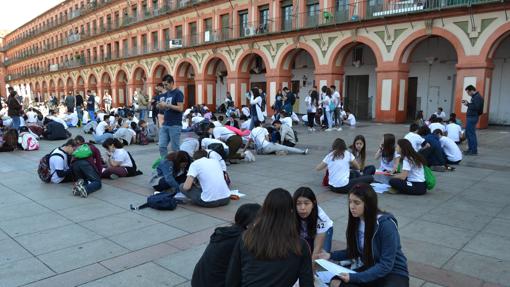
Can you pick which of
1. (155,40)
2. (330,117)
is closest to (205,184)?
(330,117)

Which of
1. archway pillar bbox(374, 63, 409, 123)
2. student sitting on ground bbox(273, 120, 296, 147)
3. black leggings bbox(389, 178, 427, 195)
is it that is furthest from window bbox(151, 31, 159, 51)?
black leggings bbox(389, 178, 427, 195)

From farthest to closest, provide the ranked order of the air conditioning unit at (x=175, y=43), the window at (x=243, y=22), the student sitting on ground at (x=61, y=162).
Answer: the air conditioning unit at (x=175, y=43) → the window at (x=243, y=22) → the student sitting on ground at (x=61, y=162)

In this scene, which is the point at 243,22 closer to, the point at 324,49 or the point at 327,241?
the point at 324,49

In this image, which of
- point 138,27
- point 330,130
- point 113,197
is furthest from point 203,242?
point 138,27

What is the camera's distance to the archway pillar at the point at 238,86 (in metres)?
27.8

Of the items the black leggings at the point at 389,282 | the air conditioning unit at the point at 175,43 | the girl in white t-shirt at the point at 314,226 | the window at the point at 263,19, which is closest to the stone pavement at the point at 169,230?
the black leggings at the point at 389,282

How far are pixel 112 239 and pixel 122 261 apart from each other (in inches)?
27.8

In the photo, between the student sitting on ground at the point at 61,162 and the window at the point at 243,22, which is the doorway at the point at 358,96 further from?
the student sitting on ground at the point at 61,162

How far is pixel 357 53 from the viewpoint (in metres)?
24.5

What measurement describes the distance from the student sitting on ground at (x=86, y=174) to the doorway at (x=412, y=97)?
762 inches

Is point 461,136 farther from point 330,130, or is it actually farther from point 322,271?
point 322,271

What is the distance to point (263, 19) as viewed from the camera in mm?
26312

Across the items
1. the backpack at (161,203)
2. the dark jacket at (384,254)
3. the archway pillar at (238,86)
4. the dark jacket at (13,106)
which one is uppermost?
the archway pillar at (238,86)

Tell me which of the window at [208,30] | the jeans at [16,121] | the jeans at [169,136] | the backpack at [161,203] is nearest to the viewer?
the backpack at [161,203]
